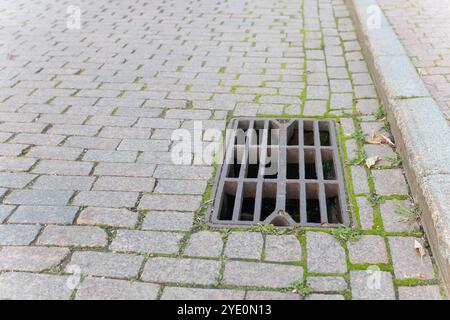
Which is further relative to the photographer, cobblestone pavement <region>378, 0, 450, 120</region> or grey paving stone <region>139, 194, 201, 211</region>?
cobblestone pavement <region>378, 0, 450, 120</region>

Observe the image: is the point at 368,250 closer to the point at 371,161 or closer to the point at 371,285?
the point at 371,285

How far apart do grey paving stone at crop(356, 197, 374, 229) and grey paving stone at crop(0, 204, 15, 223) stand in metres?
2.08

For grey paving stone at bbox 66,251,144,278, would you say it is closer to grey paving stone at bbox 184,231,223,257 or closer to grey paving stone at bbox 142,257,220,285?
grey paving stone at bbox 142,257,220,285

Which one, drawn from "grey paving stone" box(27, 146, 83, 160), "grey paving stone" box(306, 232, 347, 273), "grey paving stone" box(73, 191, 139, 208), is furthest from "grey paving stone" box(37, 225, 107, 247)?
"grey paving stone" box(306, 232, 347, 273)

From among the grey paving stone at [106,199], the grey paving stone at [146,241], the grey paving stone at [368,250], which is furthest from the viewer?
→ the grey paving stone at [106,199]

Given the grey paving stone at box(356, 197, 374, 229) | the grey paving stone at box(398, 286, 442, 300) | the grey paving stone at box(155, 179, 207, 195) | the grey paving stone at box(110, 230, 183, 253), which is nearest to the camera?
the grey paving stone at box(398, 286, 442, 300)

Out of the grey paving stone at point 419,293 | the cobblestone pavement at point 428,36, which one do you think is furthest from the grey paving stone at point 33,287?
the cobblestone pavement at point 428,36

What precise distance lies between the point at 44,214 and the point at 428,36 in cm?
437

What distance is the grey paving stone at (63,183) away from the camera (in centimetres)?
302

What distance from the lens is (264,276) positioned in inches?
90.6

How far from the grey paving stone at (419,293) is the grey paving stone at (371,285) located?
44mm

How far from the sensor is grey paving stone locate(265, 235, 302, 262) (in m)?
2.41

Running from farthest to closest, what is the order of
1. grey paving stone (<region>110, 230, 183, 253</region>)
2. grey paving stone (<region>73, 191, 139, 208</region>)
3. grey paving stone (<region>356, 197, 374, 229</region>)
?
grey paving stone (<region>73, 191, 139, 208</region>), grey paving stone (<region>356, 197, 374, 229</region>), grey paving stone (<region>110, 230, 183, 253</region>)

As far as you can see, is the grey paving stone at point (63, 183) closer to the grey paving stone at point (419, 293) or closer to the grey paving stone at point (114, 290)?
the grey paving stone at point (114, 290)
